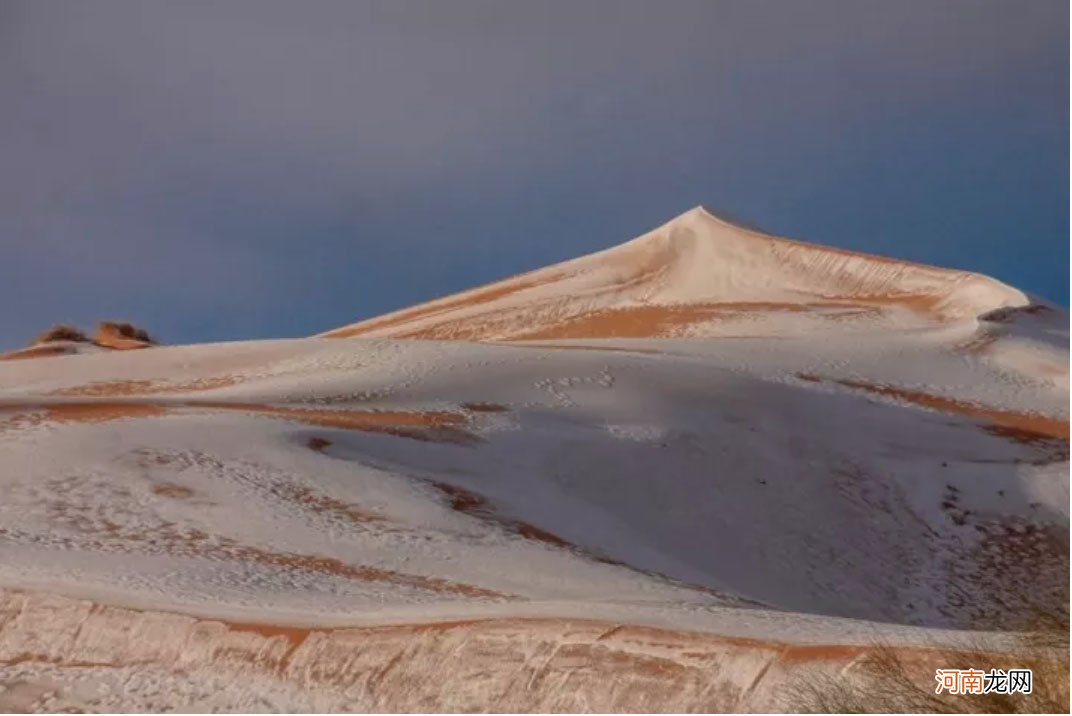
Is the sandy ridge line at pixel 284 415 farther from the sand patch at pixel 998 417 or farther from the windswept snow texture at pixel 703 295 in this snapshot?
the windswept snow texture at pixel 703 295

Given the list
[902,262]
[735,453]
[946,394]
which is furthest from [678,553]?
[902,262]

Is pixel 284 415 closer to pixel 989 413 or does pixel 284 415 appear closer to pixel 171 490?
pixel 171 490

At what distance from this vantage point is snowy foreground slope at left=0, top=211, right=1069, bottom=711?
39.9 ft

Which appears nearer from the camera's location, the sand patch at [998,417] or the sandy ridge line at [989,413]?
the sand patch at [998,417]

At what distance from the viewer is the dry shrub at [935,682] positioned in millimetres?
7527

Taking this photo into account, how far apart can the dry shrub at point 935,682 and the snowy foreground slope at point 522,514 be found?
57cm

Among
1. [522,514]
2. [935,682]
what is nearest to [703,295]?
[522,514]

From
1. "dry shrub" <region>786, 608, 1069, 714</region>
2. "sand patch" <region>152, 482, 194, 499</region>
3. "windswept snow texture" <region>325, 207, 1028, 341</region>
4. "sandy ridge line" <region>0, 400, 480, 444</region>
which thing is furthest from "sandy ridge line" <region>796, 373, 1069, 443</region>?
"dry shrub" <region>786, 608, 1069, 714</region>

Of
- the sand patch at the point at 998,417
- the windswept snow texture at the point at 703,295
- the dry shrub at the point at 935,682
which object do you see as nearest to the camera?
the dry shrub at the point at 935,682

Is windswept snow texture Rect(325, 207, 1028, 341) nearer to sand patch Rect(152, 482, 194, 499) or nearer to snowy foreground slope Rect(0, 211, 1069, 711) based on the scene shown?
snowy foreground slope Rect(0, 211, 1069, 711)

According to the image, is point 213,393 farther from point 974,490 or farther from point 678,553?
point 974,490

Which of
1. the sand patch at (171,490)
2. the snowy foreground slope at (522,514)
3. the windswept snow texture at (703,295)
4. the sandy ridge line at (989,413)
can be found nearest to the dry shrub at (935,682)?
the snowy foreground slope at (522,514)

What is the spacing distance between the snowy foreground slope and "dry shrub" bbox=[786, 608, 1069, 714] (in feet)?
1.88

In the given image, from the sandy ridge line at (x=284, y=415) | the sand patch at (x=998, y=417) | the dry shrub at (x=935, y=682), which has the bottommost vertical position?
the sand patch at (x=998, y=417)
